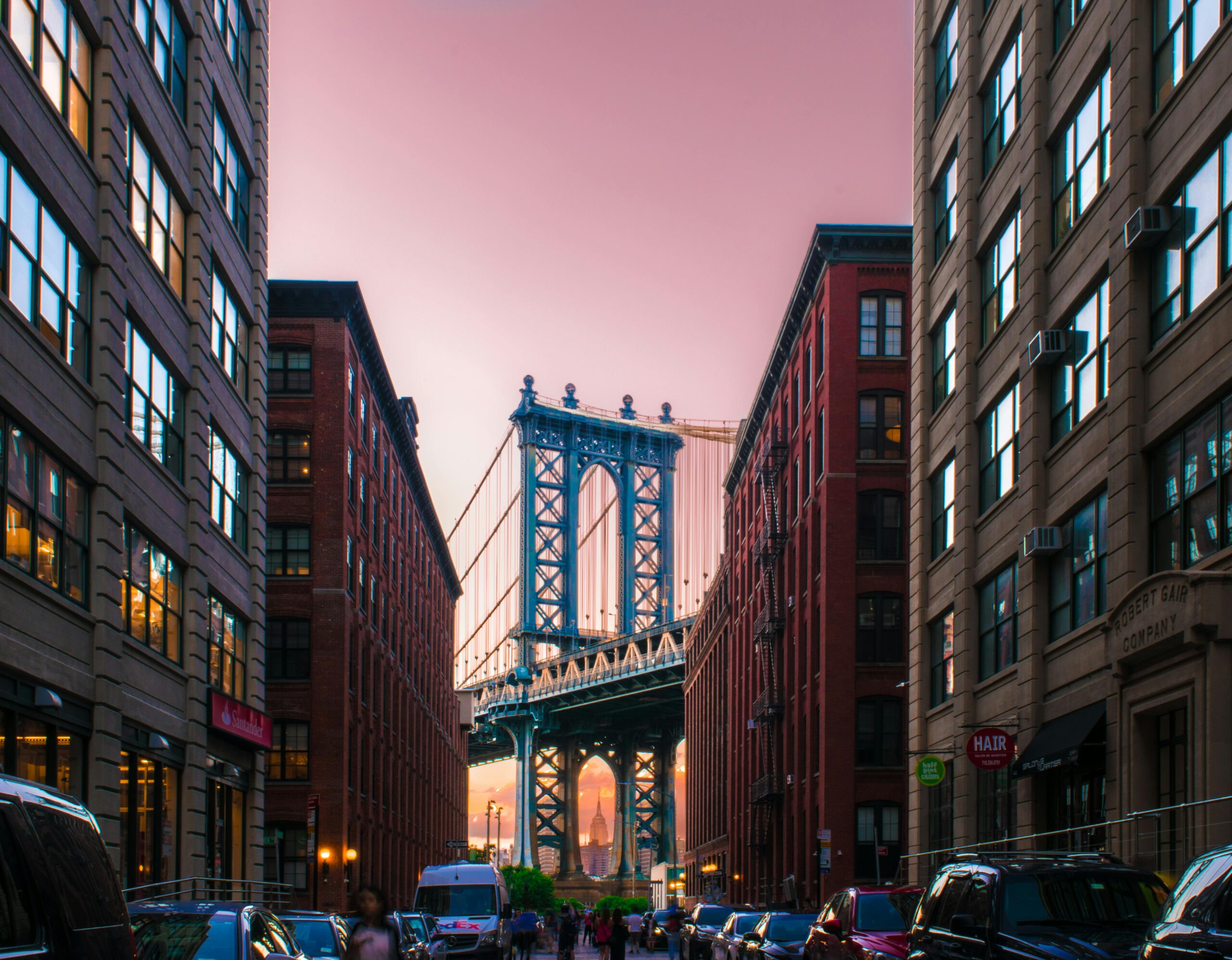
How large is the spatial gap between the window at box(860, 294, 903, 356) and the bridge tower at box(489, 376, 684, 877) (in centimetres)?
8553

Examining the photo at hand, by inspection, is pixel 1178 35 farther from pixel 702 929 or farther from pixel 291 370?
pixel 291 370

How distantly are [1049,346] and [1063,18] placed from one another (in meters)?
5.85

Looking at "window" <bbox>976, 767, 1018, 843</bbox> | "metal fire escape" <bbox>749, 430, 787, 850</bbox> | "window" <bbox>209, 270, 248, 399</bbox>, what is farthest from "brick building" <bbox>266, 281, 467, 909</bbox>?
"window" <bbox>976, 767, 1018, 843</bbox>

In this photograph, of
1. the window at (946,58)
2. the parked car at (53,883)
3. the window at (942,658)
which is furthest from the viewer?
the window at (946,58)

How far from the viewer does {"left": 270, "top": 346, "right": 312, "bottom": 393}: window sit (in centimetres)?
5244

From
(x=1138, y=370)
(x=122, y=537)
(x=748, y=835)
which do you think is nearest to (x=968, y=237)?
(x=1138, y=370)

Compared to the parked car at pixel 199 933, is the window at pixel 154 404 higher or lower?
higher

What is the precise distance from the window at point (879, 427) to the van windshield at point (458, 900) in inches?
872

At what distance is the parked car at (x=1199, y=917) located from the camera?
28.3 feet

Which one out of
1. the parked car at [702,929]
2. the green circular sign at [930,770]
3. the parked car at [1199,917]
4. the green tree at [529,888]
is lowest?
the green tree at [529,888]

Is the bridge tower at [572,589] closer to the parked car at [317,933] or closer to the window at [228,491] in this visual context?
the window at [228,491]

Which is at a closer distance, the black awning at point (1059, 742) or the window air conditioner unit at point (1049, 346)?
the black awning at point (1059, 742)

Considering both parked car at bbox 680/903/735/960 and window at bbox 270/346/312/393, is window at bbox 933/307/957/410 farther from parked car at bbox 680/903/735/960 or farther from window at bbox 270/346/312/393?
window at bbox 270/346/312/393

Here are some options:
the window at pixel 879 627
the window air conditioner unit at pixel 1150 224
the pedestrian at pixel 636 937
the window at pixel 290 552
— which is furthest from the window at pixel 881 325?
the window air conditioner unit at pixel 1150 224
